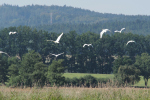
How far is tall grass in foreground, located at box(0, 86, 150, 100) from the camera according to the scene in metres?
13.8

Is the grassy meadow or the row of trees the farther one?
the row of trees

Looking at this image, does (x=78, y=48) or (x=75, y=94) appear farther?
(x=78, y=48)

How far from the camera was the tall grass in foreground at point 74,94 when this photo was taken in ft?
45.3

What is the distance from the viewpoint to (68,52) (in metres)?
119

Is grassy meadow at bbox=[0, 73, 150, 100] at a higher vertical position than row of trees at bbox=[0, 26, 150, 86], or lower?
lower

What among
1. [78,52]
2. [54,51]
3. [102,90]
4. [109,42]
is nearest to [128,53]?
[109,42]

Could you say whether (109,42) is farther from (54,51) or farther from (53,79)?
(53,79)

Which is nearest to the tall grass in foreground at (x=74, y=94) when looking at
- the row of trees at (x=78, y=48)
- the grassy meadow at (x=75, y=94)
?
the grassy meadow at (x=75, y=94)

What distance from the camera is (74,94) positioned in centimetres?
1449

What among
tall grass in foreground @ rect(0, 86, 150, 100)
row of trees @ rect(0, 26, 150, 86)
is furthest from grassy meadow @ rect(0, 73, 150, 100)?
row of trees @ rect(0, 26, 150, 86)

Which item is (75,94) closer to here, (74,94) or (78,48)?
(74,94)

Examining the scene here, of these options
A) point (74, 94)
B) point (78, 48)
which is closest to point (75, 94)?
point (74, 94)

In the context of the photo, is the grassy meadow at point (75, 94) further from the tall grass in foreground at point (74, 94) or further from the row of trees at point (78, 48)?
the row of trees at point (78, 48)

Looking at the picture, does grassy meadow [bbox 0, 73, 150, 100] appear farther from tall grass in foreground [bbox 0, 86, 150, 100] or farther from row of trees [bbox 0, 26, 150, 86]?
row of trees [bbox 0, 26, 150, 86]
